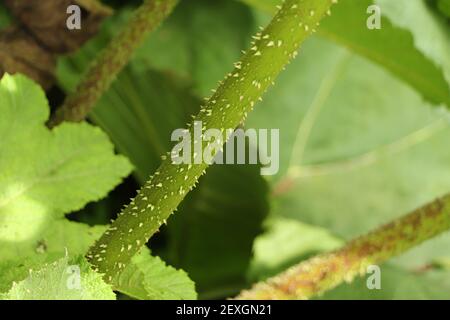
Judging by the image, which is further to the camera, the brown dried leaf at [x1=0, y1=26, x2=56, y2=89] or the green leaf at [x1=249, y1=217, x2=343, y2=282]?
the green leaf at [x1=249, y1=217, x2=343, y2=282]

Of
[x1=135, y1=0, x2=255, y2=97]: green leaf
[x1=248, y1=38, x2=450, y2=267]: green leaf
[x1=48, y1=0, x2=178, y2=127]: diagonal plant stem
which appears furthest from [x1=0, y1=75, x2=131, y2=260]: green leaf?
[x1=248, y1=38, x2=450, y2=267]: green leaf

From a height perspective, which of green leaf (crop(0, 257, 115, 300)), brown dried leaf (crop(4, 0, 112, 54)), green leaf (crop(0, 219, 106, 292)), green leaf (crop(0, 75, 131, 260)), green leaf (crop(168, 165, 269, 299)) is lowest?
green leaf (crop(0, 257, 115, 300))

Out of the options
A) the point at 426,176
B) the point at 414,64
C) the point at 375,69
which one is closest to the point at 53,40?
the point at 414,64

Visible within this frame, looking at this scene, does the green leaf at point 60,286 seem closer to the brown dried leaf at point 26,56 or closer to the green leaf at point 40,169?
the green leaf at point 40,169

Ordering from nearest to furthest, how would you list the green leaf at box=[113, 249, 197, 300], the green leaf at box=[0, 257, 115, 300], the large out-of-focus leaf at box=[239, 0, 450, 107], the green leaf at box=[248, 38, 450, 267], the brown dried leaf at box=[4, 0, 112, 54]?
1. the green leaf at box=[0, 257, 115, 300]
2. the green leaf at box=[113, 249, 197, 300]
3. the large out-of-focus leaf at box=[239, 0, 450, 107]
4. the brown dried leaf at box=[4, 0, 112, 54]
5. the green leaf at box=[248, 38, 450, 267]

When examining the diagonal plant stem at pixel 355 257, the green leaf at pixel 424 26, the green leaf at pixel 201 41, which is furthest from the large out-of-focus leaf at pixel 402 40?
the green leaf at pixel 201 41

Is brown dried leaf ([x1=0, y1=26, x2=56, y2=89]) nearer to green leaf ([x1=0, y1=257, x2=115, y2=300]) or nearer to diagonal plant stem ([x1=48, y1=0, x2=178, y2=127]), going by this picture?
diagonal plant stem ([x1=48, y1=0, x2=178, y2=127])
